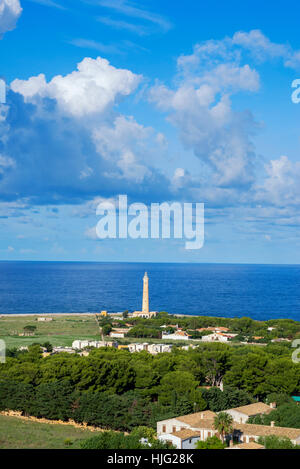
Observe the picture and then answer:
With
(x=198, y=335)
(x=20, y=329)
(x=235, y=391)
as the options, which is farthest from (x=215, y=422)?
(x=20, y=329)

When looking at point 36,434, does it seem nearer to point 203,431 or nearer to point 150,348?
point 203,431

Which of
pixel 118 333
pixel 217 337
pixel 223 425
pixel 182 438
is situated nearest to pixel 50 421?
pixel 182 438

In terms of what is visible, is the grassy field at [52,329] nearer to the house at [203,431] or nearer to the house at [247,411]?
the house at [247,411]

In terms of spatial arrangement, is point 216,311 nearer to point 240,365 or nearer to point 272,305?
point 272,305

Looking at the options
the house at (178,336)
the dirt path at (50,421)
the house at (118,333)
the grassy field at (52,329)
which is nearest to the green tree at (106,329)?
the house at (118,333)

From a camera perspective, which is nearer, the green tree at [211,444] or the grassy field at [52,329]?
the green tree at [211,444]

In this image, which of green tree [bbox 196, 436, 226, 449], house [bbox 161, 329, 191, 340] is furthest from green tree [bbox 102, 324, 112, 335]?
green tree [bbox 196, 436, 226, 449]

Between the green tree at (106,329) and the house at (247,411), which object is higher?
the green tree at (106,329)
